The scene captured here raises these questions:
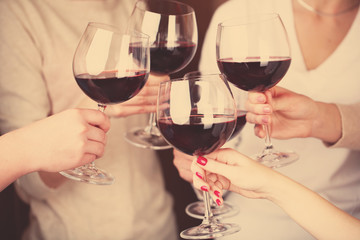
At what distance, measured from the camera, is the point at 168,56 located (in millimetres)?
1073

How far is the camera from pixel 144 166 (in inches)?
59.7

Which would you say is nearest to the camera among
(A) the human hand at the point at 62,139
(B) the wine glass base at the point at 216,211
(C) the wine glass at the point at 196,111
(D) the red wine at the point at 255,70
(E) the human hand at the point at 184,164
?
(C) the wine glass at the point at 196,111

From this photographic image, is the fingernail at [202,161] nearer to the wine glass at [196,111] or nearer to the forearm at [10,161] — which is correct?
the wine glass at [196,111]

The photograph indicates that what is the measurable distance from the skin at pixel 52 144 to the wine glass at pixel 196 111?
187mm

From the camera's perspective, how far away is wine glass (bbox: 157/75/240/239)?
755 mm

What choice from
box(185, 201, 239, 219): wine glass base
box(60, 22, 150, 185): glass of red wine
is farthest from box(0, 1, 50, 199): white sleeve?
box(185, 201, 239, 219): wine glass base

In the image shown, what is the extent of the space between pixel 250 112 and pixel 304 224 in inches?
14.4

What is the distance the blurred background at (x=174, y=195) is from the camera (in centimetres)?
148

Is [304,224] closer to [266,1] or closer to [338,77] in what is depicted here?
[338,77]

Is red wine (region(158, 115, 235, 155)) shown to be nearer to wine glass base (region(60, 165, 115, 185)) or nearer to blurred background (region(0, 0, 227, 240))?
wine glass base (region(60, 165, 115, 185))

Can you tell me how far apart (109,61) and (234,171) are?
14.8 inches

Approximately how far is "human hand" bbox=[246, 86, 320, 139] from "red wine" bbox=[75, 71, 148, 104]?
0.34 m

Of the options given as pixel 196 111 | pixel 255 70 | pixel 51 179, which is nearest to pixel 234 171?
pixel 196 111

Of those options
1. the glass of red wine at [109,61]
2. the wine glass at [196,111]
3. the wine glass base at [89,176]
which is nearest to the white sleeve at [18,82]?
the wine glass base at [89,176]
